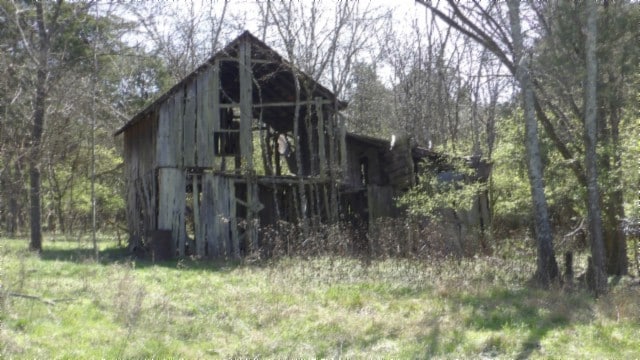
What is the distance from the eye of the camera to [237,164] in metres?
22.8

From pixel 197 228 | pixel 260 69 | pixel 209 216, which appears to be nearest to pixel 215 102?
pixel 260 69

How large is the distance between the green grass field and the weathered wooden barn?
18.4 ft

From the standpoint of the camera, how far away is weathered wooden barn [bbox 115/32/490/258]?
1844 centimetres

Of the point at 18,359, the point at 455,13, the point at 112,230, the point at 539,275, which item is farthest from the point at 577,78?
the point at 112,230

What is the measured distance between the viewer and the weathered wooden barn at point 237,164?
60.5 feet

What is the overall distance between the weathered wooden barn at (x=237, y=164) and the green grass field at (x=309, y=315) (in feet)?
18.4

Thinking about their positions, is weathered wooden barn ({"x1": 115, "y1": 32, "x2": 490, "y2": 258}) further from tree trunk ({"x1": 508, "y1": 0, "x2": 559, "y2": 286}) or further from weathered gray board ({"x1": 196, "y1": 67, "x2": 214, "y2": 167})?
tree trunk ({"x1": 508, "y1": 0, "x2": 559, "y2": 286})

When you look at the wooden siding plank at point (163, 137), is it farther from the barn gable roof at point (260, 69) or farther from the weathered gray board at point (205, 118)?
the weathered gray board at point (205, 118)

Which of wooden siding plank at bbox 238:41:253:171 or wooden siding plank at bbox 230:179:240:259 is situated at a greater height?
wooden siding plank at bbox 238:41:253:171

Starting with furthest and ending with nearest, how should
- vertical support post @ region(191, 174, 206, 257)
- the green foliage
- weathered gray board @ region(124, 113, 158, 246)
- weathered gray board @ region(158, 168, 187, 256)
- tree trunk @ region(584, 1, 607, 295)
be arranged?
weathered gray board @ region(124, 113, 158, 246) < weathered gray board @ region(158, 168, 187, 256) < vertical support post @ region(191, 174, 206, 257) < the green foliage < tree trunk @ region(584, 1, 607, 295)

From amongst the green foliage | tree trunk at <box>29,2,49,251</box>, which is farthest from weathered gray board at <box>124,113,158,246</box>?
the green foliage

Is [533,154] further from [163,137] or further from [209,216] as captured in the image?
[163,137]

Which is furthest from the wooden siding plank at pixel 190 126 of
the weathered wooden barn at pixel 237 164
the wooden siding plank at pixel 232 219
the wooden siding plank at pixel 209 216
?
the wooden siding plank at pixel 232 219

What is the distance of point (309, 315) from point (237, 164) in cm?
1425
